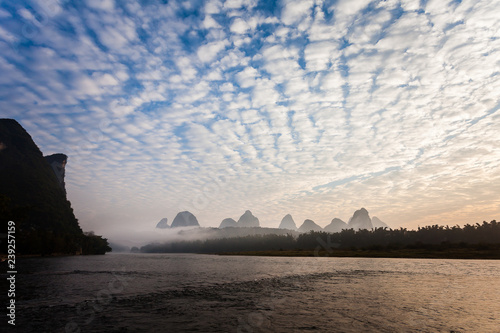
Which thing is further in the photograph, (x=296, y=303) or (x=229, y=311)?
(x=296, y=303)

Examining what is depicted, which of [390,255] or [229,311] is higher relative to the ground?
[229,311]

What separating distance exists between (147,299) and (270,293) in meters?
15.9

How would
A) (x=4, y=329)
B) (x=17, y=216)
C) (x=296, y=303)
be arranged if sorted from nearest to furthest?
(x=4, y=329), (x=296, y=303), (x=17, y=216)

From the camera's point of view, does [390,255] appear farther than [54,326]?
Yes

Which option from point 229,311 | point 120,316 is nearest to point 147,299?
point 120,316

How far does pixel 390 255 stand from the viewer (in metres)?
192

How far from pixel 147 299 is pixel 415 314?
2812 cm

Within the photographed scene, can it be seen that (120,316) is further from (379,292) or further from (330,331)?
(379,292)

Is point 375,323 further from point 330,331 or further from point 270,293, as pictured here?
point 270,293

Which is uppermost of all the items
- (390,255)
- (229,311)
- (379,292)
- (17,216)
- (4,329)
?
(17,216)

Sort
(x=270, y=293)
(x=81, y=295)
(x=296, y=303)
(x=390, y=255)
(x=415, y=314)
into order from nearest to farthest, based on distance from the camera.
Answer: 1. (x=415, y=314)
2. (x=296, y=303)
3. (x=81, y=295)
4. (x=270, y=293)
5. (x=390, y=255)

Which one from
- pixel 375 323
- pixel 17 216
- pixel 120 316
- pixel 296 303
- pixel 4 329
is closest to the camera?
pixel 4 329

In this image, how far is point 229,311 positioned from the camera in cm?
2578

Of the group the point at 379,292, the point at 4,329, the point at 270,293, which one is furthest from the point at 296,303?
the point at 4,329
